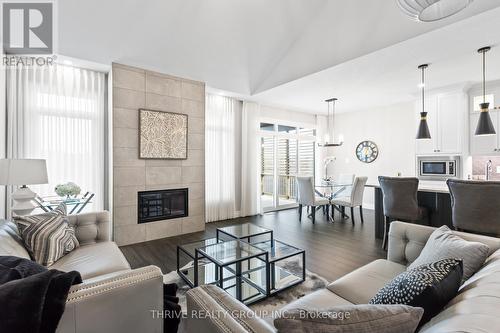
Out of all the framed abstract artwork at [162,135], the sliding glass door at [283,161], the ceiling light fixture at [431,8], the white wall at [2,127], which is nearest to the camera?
the ceiling light fixture at [431,8]

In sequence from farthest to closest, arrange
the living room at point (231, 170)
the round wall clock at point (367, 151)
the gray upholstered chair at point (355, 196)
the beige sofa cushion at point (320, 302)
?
1. the round wall clock at point (367, 151)
2. the gray upholstered chair at point (355, 196)
3. the beige sofa cushion at point (320, 302)
4. the living room at point (231, 170)

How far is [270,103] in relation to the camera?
5.87m

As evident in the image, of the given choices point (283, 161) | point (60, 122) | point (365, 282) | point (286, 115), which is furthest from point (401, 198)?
point (60, 122)

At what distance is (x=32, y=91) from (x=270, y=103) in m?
4.40

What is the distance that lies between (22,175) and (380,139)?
703cm

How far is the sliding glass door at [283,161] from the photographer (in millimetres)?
6305

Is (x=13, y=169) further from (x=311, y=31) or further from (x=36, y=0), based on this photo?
(x=311, y=31)

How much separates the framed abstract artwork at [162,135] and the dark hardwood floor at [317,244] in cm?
144

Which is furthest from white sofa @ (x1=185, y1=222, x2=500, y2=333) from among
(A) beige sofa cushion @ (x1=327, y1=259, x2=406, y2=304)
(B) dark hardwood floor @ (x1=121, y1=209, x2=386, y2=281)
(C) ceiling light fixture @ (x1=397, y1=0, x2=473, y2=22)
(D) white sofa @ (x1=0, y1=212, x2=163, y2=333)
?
(C) ceiling light fixture @ (x1=397, y1=0, x2=473, y2=22)

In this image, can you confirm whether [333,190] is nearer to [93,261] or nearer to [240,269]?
[240,269]

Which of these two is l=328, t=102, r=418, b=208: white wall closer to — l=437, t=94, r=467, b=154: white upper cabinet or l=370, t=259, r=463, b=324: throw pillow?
l=437, t=94, r=467, b=154: white upper cabinet

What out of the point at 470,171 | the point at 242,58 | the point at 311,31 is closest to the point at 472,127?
the point at 470,171

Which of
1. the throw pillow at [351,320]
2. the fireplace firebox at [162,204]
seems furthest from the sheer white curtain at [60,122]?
the throw pillow at [351,320]

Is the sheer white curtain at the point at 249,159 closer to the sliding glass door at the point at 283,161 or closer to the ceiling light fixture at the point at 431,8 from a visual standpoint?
the sliding glass door at the point at 283,161
